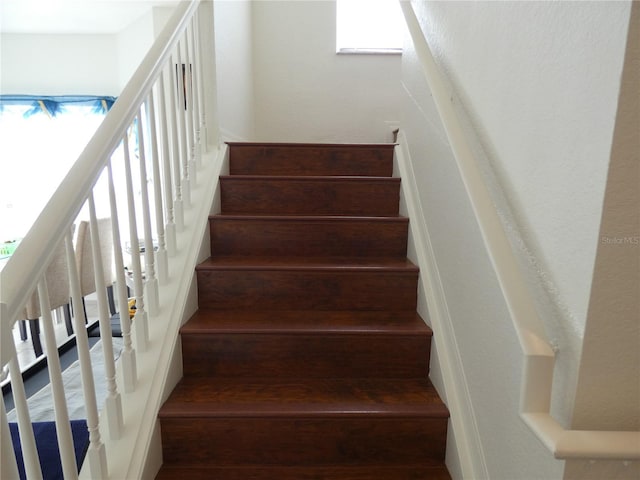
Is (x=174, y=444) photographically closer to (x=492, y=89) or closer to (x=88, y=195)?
(x=88, y=195)

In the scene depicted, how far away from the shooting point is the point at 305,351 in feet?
4.89

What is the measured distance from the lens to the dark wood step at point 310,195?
205cm

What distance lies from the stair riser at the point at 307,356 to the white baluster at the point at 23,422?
25.4 inches

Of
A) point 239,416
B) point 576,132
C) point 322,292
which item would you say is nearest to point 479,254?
point 576,132

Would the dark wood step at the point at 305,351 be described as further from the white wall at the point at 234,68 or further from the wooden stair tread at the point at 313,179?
the white wall at the point at 234,68

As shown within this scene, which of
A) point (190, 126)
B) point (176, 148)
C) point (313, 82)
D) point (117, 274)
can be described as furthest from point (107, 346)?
point (313, 82)

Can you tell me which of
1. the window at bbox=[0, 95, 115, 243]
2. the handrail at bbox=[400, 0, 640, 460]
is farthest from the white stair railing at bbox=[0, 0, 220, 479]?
the window at bbox=[0, 95, 115, 243]

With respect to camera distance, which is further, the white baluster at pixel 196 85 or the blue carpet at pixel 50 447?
the white baluster at pixel 196 85

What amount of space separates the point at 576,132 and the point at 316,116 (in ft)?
10.3

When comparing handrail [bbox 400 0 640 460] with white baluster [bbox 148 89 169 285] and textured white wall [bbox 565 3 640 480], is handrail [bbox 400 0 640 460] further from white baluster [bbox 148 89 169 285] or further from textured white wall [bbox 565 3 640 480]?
white baluster [bbox 148 89 169 285]

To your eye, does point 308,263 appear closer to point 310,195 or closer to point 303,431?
point 310,195

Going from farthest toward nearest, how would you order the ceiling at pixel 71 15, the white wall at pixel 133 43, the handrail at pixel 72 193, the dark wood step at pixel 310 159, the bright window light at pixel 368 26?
the white wall at pixel 133 43 < the bright window light at pixel 368 26 < the ceiling at pixel 71 15 < the dark wood step at pixel 310 159 < the handrail at pixel 72 193

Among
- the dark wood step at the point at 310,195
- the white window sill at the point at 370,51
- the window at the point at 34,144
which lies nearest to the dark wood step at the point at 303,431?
the dark wood step at the point at 310,195

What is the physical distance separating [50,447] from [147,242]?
3.22 ft
